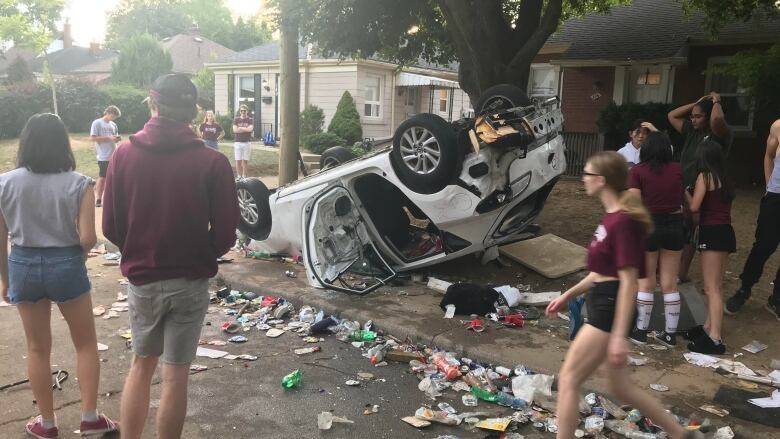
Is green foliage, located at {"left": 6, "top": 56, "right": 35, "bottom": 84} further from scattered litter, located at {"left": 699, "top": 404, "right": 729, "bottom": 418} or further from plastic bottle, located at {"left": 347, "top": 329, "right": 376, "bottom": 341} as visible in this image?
scattered litter, located at {"left": 699, "top": 404, "right": 729, "bottom": 418}

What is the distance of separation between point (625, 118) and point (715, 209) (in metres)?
10.2

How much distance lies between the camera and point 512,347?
5.19 meters

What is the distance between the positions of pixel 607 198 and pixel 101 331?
15.0ft

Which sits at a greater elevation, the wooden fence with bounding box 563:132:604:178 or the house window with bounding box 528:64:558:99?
the house window with bounding box 528:64:558:99

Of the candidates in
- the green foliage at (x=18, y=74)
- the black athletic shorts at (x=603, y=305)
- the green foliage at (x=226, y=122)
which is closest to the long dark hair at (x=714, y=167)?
the black athletic shorts at (x=603, y=305)

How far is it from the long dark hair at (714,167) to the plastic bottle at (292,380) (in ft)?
12.0

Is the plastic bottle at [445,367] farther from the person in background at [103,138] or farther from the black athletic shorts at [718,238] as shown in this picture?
the person in background at [103,138]

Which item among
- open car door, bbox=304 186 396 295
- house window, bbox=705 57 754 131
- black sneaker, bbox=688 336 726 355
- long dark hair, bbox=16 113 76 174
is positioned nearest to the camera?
long dark hair, bbox=16 113 76 174

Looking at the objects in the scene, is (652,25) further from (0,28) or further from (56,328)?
(0,28)

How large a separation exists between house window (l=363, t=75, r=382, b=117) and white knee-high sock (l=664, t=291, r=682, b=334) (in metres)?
18.6

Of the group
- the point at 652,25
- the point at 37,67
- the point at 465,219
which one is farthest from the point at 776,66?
the point at 37,67

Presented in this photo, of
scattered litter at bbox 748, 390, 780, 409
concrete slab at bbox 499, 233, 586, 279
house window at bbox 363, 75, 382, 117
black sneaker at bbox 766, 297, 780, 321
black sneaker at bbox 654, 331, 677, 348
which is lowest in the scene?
scattered litter at bbox 748, 390, 780, 409

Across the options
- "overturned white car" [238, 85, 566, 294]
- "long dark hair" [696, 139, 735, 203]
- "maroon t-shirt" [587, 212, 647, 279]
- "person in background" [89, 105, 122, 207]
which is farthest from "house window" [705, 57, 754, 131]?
"maroon t-shirt" [587, 212, 647, 279]

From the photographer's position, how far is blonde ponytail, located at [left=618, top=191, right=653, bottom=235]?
3.19 m
